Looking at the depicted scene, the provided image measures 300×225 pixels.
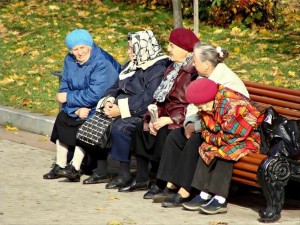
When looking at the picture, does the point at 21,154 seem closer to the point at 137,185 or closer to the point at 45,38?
the point at 137,185

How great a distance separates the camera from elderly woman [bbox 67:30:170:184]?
31.4ft

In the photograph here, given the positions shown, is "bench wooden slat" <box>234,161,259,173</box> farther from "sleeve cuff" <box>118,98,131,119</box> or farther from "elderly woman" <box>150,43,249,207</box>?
"sleeve cuff" <box>118,98,131,119</box>

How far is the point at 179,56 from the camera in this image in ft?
30.4

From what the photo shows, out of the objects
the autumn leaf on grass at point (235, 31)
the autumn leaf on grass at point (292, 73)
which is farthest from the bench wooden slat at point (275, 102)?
the autumn leaf on grass at point (235, 31)

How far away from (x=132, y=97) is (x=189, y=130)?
1.01 m

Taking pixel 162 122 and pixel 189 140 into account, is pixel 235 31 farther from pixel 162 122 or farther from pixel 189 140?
pixel 189 140

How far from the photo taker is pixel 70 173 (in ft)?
31.9

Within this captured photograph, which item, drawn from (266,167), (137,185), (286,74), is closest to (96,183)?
(137,185)

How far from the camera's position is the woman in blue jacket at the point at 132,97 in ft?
31.4

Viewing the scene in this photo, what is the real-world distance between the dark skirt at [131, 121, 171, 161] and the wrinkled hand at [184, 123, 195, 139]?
335mm

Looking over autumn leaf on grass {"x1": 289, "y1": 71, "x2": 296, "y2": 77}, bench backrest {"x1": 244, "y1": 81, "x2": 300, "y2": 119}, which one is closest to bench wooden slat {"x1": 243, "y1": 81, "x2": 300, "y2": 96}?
bench backrest {"x1": 244, "y1": 81, "x2": 300, "y2": 119}

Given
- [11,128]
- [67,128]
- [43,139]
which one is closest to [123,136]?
[67,128]

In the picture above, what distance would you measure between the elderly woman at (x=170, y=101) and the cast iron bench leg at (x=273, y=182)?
1.18 m

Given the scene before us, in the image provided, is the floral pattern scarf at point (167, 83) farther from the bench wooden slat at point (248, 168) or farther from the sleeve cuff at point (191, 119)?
the bench wooden slat at point (248, 168)
